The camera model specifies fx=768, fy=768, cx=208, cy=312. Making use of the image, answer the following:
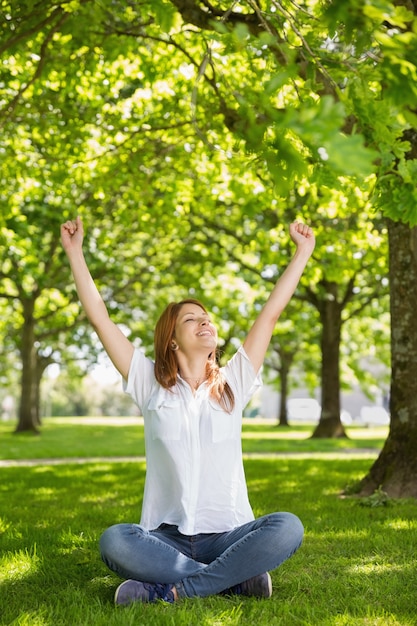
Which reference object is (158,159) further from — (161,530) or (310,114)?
(310,114)

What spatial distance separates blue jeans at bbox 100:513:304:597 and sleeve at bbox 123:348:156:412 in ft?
2.47

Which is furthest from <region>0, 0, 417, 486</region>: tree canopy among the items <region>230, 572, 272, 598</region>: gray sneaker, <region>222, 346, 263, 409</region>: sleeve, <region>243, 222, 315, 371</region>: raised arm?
<region>230, 572, 272, 598</region>: gray sneaker

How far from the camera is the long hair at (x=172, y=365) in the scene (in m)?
4.48

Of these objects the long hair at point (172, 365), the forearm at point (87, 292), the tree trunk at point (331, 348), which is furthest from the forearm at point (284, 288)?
the tree trunk at point (331, 348)

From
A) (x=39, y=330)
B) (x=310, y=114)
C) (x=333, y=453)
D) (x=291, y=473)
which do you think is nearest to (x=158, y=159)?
(x=291, y=473)

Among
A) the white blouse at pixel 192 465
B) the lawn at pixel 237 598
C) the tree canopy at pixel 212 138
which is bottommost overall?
the lawn at pixel 237 598

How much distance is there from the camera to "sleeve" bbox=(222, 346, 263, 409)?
180 inches

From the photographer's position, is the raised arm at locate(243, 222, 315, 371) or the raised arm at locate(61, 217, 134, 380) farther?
the raised arm at locate(243, 222, 315, 371)

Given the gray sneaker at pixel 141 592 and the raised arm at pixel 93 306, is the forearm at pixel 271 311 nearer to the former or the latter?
the raised arm at pixel 93 306

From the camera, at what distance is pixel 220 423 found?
433 cm

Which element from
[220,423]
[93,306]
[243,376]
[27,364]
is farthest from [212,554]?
[27,364]

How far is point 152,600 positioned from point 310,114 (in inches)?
111

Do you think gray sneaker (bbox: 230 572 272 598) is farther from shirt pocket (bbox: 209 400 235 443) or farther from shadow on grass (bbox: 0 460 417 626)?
shirt pocket (bbox: 209 400 235 443)

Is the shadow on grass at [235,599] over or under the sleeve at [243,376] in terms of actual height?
under
